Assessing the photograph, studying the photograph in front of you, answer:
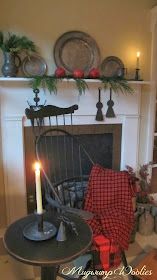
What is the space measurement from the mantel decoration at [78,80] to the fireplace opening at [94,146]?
378 mm

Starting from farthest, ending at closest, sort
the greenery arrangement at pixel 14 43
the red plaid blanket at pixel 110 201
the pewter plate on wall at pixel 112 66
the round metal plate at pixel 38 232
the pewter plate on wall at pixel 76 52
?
the pewter plate on wall at pixel 112 66, the pewter plate on wall at pixel 76 52, the greenery arrangement at pixel 14 43, the red plaid blanket at pixel 110 201, the round metal plate at pixel 38 232

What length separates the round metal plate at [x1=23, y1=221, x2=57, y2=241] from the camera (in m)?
1.19

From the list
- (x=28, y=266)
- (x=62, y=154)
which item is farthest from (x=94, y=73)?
(x=28, y=266)

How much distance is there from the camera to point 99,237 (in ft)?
5.49

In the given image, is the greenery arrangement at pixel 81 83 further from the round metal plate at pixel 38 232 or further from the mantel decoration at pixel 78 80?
the round metal plate at pixel 38 232

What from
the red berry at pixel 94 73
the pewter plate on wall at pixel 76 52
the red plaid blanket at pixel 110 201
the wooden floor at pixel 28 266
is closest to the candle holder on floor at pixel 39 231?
the red plaid blanket at pixel 110 201

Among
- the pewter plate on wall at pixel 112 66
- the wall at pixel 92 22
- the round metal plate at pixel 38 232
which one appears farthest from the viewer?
the pewter plate on wall at pixel 112 66

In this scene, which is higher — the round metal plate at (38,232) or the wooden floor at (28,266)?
the round metal plate at (38,232)

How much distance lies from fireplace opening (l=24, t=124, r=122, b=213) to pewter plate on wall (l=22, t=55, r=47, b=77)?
48cm

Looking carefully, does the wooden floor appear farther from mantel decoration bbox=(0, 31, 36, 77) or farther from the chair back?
mantel decoration bbox=(0, 31, 36, 77)

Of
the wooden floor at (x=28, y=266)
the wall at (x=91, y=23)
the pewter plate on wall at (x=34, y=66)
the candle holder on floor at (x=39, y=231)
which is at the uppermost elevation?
the wall at (x=91, y=23)

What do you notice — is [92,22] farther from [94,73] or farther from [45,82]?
[45,82]

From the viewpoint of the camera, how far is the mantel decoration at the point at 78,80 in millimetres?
2035

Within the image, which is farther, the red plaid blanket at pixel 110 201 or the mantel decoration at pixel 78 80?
the mantel decoration at pixel 78 80
